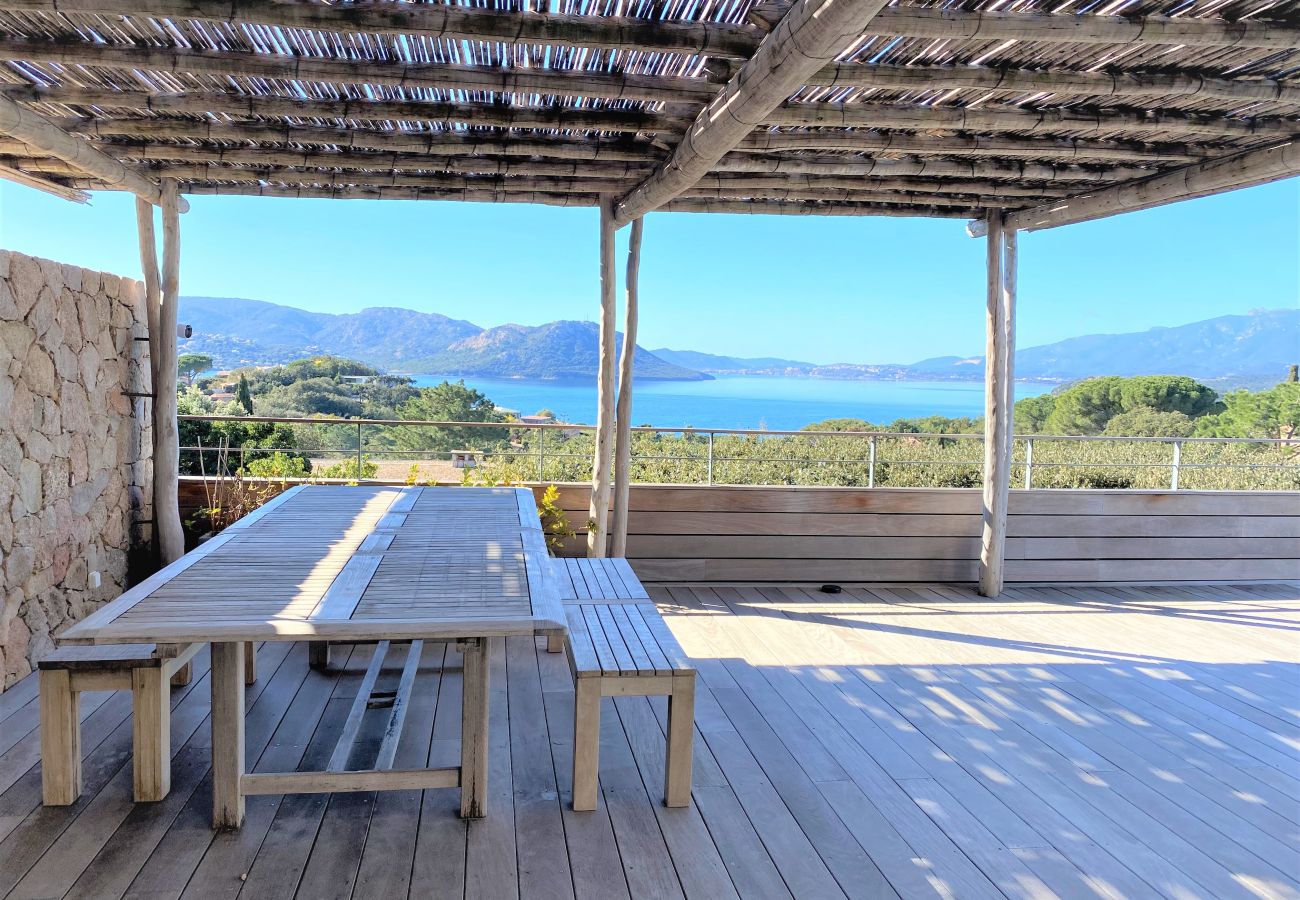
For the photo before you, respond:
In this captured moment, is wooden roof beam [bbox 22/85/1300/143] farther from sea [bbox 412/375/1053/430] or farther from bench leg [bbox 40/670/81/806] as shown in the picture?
sea [bbox 412/375/1053/430]

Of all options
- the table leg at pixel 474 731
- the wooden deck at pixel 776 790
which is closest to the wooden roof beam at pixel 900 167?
the wooden deck at pixel 776 790

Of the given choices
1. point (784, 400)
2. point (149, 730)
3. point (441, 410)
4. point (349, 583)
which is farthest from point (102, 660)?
point (784, 400)

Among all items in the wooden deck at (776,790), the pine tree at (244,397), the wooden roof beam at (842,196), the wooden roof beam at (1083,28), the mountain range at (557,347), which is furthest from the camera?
the mountain range at (557,347)

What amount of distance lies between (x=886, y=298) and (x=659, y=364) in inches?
512

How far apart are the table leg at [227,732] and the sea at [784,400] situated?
27.9m

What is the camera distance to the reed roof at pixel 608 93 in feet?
7.80

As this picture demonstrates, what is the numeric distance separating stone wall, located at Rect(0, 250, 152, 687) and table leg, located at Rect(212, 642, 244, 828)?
160 cm

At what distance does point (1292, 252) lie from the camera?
33.3 metres

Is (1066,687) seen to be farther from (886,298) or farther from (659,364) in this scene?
(886,298)

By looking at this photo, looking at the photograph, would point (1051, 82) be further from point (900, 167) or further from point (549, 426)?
point (549, 426)

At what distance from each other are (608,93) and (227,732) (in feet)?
7.51

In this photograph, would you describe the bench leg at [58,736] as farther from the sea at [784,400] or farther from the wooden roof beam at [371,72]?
the sea at [784,400]

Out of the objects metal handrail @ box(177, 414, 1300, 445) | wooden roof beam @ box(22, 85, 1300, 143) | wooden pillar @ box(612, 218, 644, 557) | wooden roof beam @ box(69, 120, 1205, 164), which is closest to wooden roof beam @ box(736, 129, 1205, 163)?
wooden roof beam @ box(69, 120, 1205, 164)

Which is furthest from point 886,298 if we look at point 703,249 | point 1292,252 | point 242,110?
point 242,110
